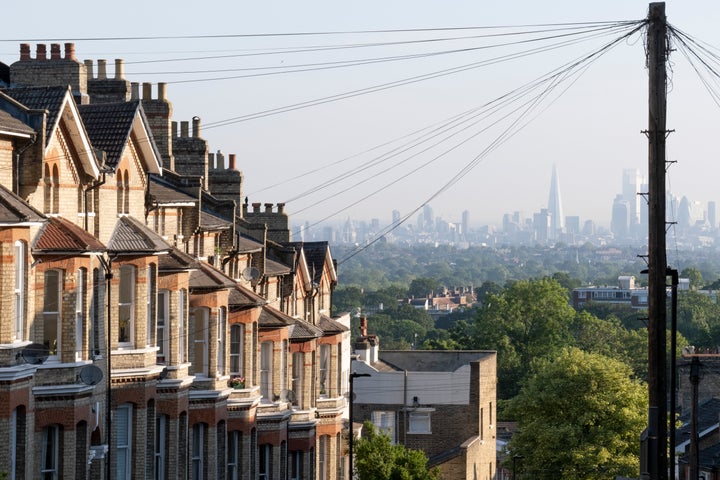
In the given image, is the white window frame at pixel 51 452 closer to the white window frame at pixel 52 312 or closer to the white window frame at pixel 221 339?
the white window frame at pixel 52 312

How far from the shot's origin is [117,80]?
5194 centimetres

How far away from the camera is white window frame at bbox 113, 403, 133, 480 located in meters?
40.9

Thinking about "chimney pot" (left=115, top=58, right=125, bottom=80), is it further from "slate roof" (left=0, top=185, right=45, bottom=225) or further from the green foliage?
the green foliage

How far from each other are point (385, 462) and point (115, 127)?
32.8 meters

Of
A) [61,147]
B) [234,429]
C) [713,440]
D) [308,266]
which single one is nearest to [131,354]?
[61,147]

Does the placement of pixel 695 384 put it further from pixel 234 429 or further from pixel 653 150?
pixel 653 150

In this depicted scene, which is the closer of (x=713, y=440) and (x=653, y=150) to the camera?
(x=653, y=150)

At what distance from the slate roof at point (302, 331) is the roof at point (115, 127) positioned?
781 inches

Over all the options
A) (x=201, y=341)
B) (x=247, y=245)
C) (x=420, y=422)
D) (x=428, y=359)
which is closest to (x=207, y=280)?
(x=201, y=341)

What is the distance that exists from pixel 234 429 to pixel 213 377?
175 inches

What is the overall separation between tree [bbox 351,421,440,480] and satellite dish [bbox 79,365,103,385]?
3555 centimetres

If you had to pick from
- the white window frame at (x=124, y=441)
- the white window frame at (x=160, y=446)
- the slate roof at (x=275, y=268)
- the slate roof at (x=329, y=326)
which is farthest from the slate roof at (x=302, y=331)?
the white window frame at (x=124, y=441)

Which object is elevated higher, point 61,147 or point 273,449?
point 61,147

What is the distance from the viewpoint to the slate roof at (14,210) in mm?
32219
